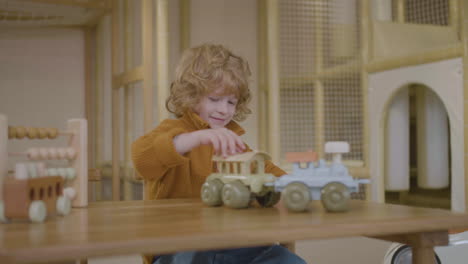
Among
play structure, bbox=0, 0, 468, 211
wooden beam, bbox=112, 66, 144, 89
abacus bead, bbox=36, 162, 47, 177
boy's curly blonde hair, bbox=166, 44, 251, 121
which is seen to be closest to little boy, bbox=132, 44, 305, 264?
boy's curly blonde hair, bbox=166, 44, 251, 121

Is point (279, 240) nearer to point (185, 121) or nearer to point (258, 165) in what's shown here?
point (258, 165)

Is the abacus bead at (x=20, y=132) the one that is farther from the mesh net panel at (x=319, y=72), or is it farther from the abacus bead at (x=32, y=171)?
the mesh net panel at (x=319, y=72)

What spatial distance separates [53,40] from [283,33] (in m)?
1.51

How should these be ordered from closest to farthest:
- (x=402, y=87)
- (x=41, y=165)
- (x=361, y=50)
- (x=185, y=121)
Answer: (x=41, y=165) → (x=185, y=121) → (x=402, y=87) → (x=361, y=50)

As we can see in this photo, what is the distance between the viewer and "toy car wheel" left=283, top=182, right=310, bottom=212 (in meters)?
0.64

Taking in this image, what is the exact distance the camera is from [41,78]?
283 centimetres

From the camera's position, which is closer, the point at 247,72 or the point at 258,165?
the point at 258,165

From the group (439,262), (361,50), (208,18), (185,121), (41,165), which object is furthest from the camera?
(208,18)

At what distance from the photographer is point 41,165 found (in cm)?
68

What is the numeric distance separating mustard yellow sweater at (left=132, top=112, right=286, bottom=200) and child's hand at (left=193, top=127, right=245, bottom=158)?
0.22ft

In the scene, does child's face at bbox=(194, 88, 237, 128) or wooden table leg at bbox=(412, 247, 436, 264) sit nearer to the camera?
wooden table leg at bbox=(412, 247, 436, 264)

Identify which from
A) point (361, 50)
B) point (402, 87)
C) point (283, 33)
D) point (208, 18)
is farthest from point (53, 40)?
point (402, 87)

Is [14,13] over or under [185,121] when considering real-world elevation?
over

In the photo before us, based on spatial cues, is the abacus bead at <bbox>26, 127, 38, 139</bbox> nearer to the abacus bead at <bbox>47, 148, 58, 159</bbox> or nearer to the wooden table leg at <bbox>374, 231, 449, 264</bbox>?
the abacus bead at <bbox>47, 148, 58, 159</bbox>
